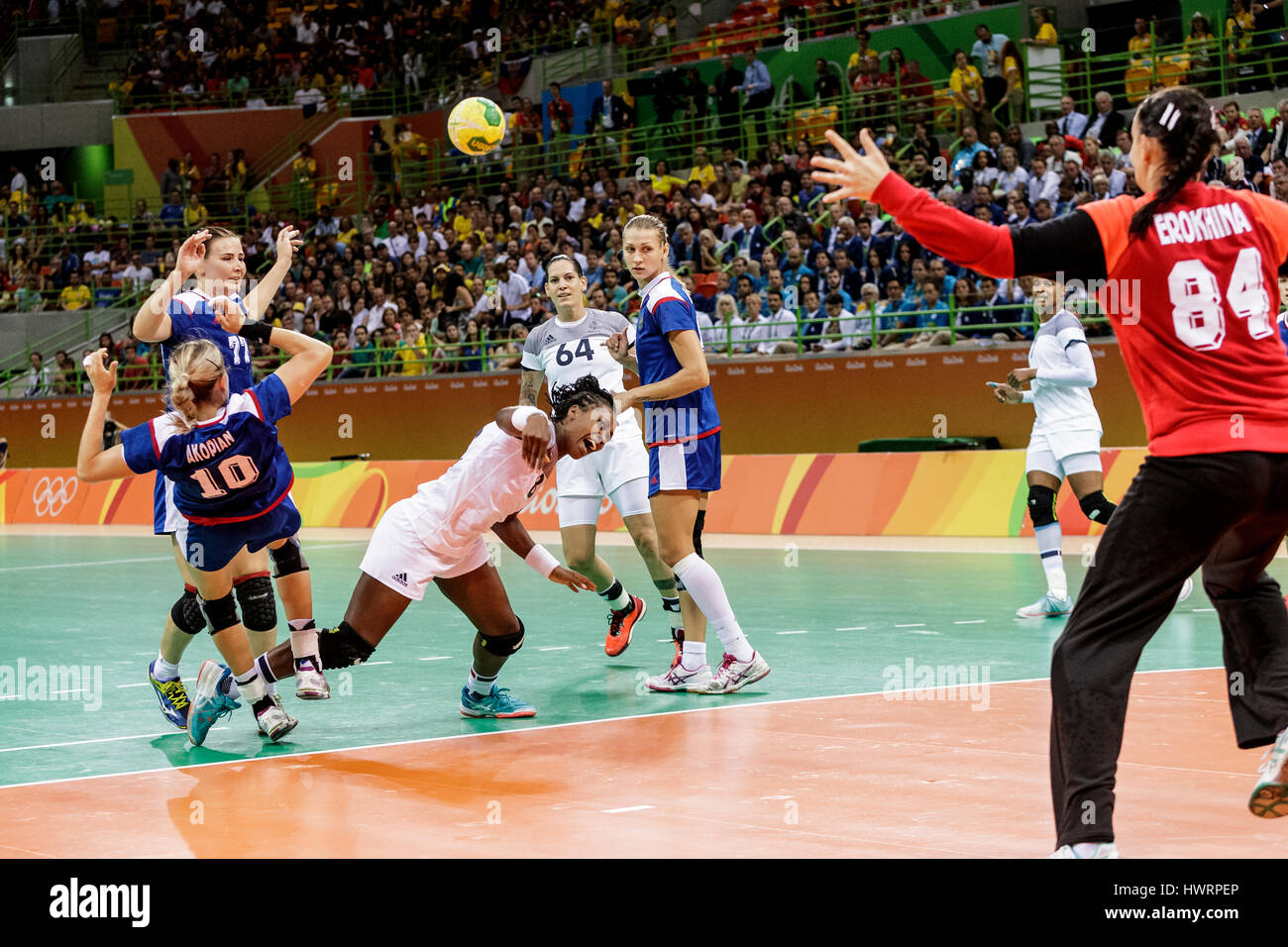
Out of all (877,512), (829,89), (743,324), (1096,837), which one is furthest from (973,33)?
(1096,837)

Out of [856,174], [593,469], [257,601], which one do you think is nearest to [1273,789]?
[856,174]

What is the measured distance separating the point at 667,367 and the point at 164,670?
313 centimetres

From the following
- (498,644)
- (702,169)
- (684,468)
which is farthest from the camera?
(702,169)

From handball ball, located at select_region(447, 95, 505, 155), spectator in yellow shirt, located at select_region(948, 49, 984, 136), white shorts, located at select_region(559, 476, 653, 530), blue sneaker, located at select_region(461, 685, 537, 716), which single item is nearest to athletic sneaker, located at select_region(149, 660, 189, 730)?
blue sneaker, located at select_region(461, 685, 537, 716)

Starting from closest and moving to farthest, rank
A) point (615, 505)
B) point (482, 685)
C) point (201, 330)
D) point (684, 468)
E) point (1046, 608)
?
point (482, 685) < point (201, 330) < point (684, 468) < point (615, 505) < point (1046, 608)

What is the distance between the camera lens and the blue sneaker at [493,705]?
7.70m

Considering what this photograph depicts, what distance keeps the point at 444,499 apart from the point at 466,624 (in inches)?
174

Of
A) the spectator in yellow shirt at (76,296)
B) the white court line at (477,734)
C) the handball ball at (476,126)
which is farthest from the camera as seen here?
the spectator in yellow shirt at (76,296)

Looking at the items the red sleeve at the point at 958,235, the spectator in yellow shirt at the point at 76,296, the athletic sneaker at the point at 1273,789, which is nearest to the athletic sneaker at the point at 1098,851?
the athletic sneaker at the point at 1273,789

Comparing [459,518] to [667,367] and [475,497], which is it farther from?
[667,367]

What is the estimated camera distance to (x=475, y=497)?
7.33 meters

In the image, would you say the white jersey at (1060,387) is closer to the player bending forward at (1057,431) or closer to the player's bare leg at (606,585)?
the player bending forward at (1057,431)

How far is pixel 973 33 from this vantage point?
28.2 meters

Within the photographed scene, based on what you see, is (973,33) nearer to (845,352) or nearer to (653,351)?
(845,352)
